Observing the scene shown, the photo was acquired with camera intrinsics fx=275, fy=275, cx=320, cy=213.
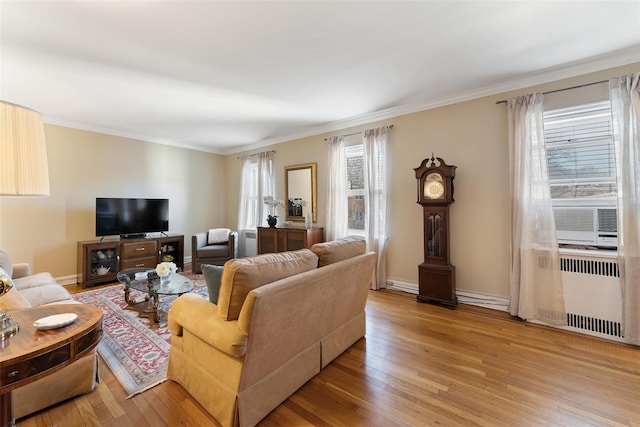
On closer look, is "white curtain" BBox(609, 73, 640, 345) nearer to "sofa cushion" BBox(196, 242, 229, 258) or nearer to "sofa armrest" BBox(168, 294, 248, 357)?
"sofa armrest" BBox(168, 294, 248, 357)

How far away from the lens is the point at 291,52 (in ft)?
8.11

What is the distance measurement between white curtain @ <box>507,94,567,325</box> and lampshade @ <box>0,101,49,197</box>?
3800 mm

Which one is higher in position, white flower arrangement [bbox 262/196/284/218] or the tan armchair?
white flower arrangement [bbox 262/196/284/218]

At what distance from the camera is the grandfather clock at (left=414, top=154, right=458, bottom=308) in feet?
10.9

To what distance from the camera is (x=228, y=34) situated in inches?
86.7

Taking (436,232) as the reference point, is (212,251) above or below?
below

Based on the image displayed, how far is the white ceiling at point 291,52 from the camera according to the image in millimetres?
1956

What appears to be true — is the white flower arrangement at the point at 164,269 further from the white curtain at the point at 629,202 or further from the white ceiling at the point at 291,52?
the white curtain at the point at 629,202

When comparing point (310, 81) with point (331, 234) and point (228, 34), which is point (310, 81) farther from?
point (331, 234)

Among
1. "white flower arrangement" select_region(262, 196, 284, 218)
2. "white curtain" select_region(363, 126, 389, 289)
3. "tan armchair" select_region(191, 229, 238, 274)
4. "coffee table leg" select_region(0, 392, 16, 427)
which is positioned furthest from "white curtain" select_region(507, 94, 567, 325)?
"tan armchair" select_region(191, 229, 238, 274)

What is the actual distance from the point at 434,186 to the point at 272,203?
2.88 meters

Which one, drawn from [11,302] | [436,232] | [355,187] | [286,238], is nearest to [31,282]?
[11,302]

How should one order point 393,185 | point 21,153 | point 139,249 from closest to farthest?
point 21,153, point 393,185, point 139,249

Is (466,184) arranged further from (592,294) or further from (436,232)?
(592,294)
